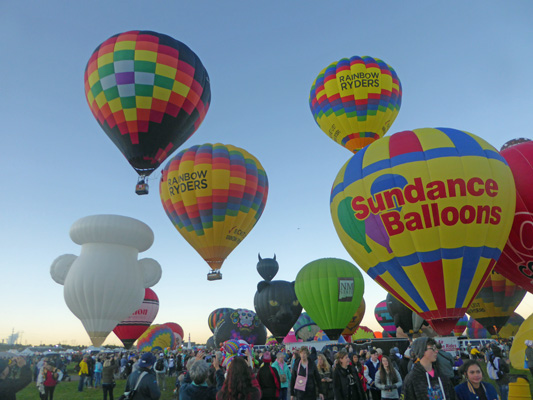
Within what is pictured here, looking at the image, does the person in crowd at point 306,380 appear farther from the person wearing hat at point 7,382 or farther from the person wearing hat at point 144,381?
the person wearing hat at point 7,382

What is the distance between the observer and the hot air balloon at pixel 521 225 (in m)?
10.3

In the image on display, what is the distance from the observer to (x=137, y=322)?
26078 millimetres

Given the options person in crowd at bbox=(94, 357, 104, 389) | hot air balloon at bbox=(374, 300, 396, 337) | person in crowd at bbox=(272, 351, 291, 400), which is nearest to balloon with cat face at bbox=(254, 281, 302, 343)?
hot air balloon at bbox=(374, 300, 396, 337)

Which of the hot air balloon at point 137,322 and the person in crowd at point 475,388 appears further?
the hot air balloon at point 137,322

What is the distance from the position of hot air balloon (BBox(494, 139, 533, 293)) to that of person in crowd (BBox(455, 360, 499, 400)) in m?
8.10

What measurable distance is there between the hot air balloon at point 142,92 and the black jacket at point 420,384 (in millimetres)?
14414

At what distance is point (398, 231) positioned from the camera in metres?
9.81

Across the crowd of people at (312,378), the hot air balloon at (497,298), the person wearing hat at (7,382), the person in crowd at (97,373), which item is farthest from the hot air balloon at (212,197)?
the person wearing hat at (7,382)

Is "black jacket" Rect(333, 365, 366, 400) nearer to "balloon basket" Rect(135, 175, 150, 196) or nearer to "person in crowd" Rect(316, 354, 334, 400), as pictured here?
"person in crowd" Rect(316, 354, 334, 400)

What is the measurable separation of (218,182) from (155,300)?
12117 millimetres

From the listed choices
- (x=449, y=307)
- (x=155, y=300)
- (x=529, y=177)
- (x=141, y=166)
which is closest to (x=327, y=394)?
(x=449, y=307)

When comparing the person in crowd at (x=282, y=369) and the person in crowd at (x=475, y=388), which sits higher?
the person in crowd at (x=475, y=388)

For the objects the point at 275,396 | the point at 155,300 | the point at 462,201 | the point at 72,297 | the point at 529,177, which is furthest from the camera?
the point at 155,300

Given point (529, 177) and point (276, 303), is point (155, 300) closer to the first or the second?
point (276, 303)
